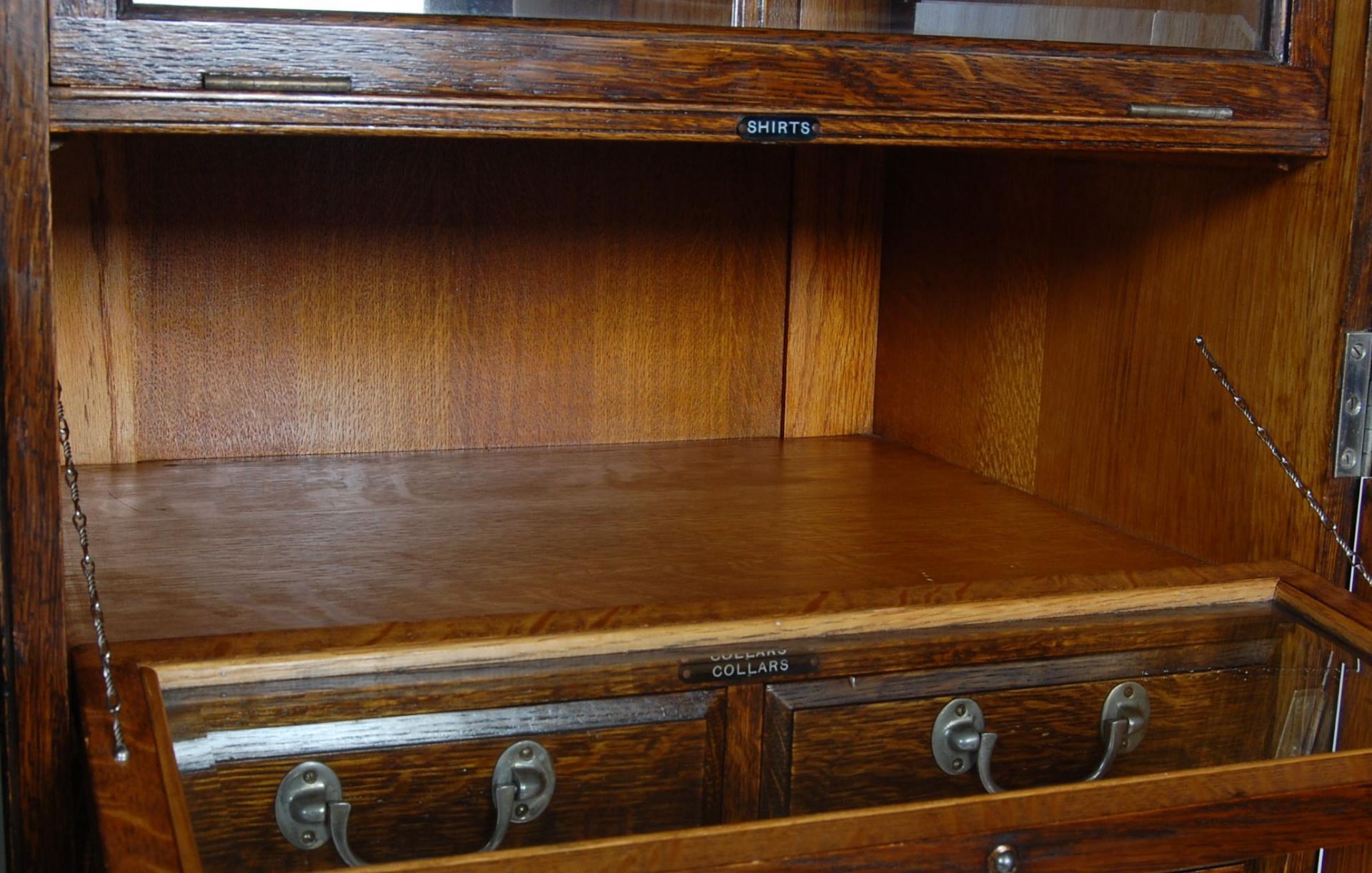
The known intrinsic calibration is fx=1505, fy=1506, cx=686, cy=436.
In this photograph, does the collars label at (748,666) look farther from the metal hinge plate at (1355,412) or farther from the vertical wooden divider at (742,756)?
the metal hinge plate at (1355,412)

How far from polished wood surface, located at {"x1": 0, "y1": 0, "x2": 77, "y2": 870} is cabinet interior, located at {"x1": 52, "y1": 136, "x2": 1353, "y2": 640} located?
155 mm

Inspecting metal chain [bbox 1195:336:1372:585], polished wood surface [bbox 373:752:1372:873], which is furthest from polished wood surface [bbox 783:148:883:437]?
polished wood surface [bbox 373:752:1372:873]

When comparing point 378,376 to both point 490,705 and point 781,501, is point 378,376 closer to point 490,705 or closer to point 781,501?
point 781,501

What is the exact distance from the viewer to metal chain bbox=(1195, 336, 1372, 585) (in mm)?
984

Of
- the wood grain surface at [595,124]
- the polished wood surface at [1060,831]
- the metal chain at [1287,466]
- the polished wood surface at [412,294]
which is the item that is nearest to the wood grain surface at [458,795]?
the polished wood surface at [1060,831]

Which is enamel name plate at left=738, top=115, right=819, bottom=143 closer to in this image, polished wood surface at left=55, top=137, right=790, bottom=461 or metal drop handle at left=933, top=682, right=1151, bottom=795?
metal drop handle at left=933, top=682, right=1151, bottom=795

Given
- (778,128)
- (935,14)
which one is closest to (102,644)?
(778,128)

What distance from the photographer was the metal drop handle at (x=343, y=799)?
746mm

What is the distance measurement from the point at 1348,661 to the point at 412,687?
1.76 feet

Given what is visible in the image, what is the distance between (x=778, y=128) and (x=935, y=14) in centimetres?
13

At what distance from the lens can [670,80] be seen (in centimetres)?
85

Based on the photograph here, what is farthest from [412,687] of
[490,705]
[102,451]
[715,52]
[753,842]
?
[102,451]

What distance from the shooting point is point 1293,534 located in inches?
40.3

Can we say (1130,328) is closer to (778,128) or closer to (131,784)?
(778,128)
